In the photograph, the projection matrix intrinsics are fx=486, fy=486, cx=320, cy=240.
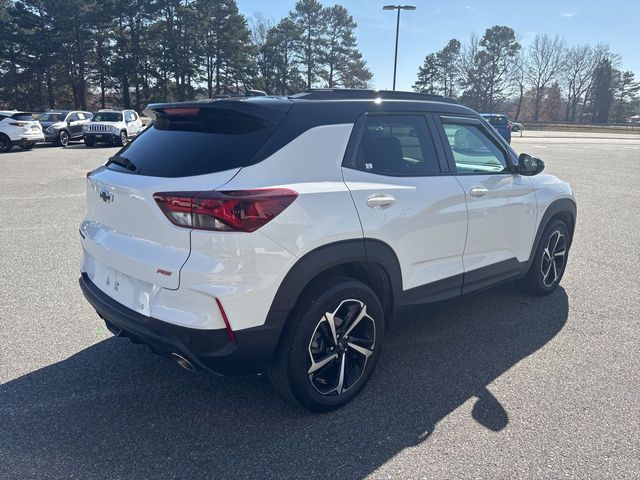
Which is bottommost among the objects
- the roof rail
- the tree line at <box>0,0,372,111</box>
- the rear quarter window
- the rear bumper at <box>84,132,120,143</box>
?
the rear bumper at <box>84,132,120,143</box>

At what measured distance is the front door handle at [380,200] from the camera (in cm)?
284

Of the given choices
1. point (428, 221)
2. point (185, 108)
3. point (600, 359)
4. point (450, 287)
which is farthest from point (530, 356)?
point (185, 108)

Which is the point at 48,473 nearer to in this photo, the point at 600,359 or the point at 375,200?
the point at 375,200

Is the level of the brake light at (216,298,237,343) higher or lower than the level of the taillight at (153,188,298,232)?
lower

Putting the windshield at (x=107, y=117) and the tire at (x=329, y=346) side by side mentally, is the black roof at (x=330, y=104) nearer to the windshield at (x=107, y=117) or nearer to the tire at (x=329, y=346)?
the tire at (x=329, y=346)

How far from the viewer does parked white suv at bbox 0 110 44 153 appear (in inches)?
743

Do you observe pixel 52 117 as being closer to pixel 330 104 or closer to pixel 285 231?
pixel 330 104

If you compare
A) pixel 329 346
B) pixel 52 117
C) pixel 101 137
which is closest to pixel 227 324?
pixel 329 346

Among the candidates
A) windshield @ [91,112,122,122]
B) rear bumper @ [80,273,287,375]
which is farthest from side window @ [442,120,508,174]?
windshield @ [91,112,122,122]

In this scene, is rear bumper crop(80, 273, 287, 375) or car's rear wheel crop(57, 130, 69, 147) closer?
rear bumper crop(80, 273, 287, 375)

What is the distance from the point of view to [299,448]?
8.57ft

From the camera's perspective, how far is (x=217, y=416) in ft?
9.43

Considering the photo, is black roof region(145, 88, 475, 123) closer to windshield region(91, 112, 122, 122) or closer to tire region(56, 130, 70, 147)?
windshield region(91, 112, 122, 122)

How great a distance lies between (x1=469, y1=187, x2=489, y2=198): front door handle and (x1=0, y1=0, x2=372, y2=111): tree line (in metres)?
47.9
